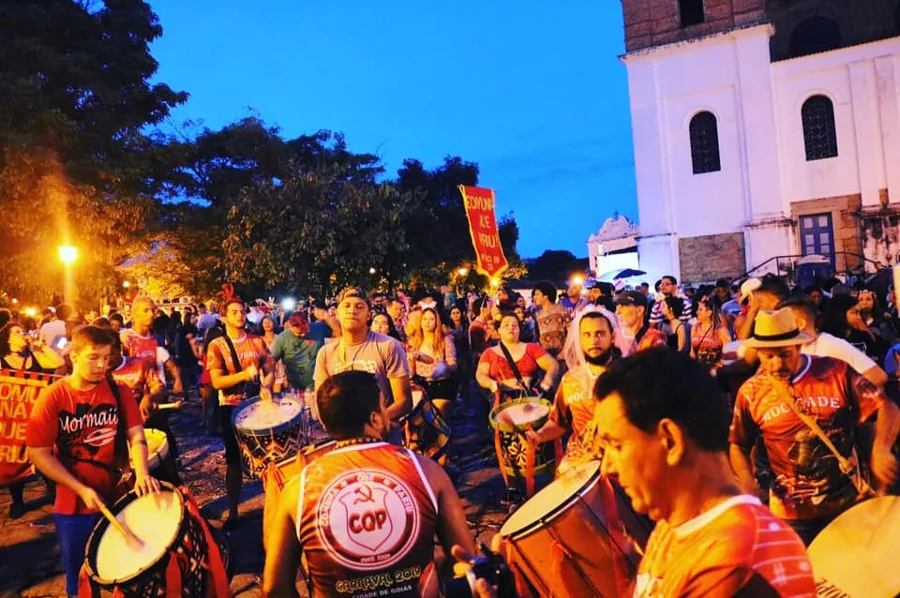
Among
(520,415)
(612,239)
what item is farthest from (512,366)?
(612,239)

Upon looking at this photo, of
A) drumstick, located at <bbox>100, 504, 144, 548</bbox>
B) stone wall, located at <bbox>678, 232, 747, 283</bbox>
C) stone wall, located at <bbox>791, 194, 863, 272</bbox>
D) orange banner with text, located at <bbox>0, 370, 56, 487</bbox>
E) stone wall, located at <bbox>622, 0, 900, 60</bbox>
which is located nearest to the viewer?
drumstick, located at <bbox>100, 504, 144, 548</bbox>

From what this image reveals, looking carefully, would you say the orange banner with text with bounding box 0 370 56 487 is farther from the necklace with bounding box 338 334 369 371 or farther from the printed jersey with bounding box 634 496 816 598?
the printed jersey with bounding box 634 496 816 598

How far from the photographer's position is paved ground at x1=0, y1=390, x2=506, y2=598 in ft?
18.2

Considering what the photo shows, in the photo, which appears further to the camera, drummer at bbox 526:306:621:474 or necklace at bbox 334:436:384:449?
drummer at bbox 526:306:621:474

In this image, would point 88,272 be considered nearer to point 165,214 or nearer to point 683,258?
point 165,214

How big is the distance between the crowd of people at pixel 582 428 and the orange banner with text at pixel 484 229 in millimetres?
7653

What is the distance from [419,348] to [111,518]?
511 cm

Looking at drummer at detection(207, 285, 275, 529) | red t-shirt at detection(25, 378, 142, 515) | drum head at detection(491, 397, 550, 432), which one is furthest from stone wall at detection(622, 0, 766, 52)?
red t-shirt at detection(25, 378, 142, 515)

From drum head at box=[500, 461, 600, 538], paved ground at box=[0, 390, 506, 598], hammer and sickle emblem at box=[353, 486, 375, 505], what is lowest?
paved ground at box=[0, 390, 506, 598]

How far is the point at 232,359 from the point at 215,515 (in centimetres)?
176

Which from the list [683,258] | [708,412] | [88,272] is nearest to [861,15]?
[683,258]

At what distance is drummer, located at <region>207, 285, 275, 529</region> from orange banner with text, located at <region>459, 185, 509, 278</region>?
9.40 m

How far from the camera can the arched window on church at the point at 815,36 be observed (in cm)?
3055

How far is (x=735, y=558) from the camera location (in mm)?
1367
